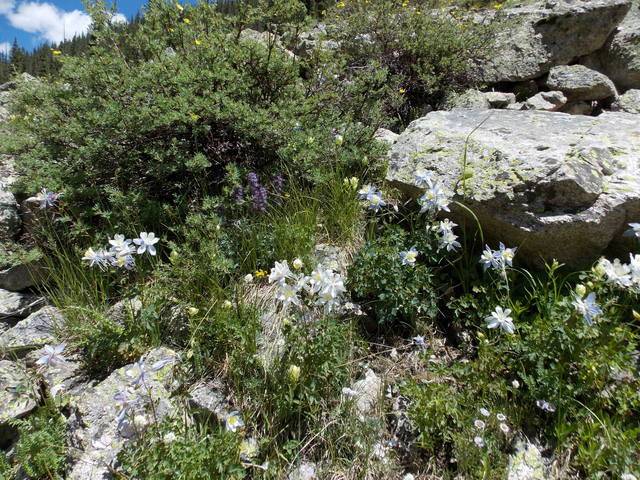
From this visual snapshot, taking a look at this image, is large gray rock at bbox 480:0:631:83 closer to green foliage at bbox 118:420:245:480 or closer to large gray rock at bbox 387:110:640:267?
large gray rock at bbox 387:110:640:267

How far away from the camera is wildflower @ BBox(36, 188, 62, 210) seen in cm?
316

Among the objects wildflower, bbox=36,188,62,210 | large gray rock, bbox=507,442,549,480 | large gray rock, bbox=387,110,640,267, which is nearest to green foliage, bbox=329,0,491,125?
large gray rock, bbox=387,110,640,267

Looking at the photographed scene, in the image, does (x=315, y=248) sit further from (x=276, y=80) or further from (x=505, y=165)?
(x=276, y=80)

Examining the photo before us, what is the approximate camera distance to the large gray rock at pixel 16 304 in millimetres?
3266

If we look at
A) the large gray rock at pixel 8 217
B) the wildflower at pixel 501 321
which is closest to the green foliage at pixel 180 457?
the wildflower at pixel 501 321

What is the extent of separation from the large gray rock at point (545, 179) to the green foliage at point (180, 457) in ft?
6.95

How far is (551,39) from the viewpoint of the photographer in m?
5.51

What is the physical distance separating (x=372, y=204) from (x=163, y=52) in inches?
99.7

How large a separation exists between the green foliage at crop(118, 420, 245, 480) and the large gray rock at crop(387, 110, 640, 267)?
212 cm

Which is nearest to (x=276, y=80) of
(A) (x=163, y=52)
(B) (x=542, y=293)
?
(A) (x=163, y=52)

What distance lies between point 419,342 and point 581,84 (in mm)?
4373

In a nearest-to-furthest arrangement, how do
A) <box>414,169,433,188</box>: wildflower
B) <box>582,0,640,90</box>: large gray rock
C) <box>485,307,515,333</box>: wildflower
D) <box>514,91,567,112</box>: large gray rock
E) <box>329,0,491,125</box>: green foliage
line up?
1. <box>485,307,515,333</box>: wildflower
2. <box>414,169,433,188</box>: wildflower
3. <box>514,91,567,112</box>: large gray rock
4. <box>329,0,491,125</box>: green foliage
5. <box>582,0,640,90</box>: large gray rock

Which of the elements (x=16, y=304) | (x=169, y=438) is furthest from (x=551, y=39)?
(x=16, y=304)

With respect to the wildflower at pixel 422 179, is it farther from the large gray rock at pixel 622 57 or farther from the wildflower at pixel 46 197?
the large gray rock at pixel 622 57
